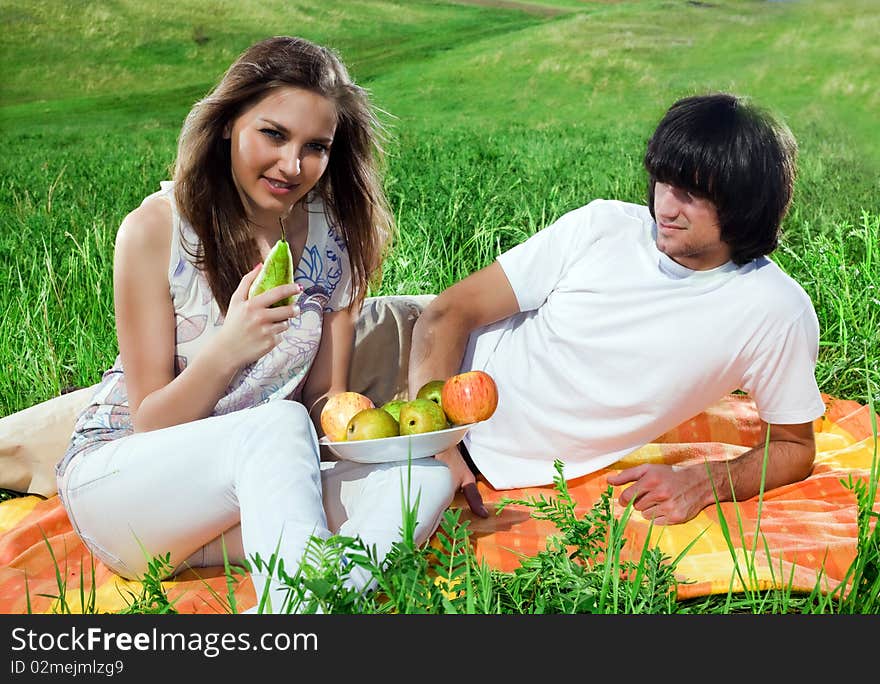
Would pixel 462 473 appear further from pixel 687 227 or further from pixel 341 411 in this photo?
pixel 687 227

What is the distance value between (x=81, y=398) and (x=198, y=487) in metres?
1.27

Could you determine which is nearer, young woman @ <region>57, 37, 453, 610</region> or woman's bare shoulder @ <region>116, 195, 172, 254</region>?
young woman @ <region>57, 37, 453, 610</region>

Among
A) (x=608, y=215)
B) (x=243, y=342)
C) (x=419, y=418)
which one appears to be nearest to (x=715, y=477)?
(x=608, y=215)

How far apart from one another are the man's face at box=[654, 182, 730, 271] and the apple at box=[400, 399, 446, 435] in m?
0.86

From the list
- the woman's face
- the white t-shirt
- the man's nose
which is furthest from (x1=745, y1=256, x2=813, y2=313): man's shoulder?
the woman's face

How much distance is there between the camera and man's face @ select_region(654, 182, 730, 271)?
2887mm

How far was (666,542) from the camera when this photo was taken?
114 inches

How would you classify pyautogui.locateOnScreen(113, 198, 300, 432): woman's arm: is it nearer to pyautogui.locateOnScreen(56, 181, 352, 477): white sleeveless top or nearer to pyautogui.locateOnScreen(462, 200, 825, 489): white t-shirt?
pyautogui.locateOnScreen(56, 181, 352, 477): white sleeveless top

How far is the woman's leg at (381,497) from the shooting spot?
7.88 ft

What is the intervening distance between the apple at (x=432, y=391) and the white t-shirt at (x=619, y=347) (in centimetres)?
36

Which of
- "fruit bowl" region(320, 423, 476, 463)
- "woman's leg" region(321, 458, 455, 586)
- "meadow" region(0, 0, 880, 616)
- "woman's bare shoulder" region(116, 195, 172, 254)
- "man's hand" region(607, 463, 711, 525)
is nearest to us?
"woman's leg" region(321, 458, 455, 586)

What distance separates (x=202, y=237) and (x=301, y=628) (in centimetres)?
124

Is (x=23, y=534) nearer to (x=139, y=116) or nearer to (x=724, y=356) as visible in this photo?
(x=724, y=356)

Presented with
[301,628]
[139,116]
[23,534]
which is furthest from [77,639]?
[139,116]
